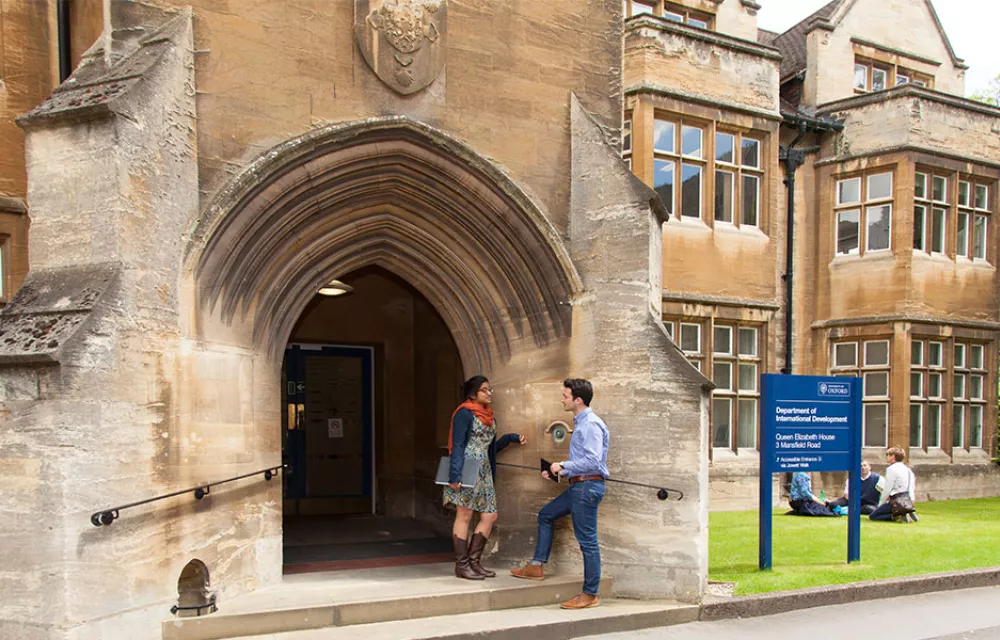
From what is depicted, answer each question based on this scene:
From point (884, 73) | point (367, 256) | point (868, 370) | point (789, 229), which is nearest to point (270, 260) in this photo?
point (367, 256)

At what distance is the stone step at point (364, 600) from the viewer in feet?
19.3

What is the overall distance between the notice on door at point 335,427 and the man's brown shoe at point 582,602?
4671 millimetres

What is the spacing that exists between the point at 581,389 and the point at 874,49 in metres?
13.6

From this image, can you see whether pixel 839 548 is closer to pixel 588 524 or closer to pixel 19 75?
pixel 588 524

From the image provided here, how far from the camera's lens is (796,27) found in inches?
723

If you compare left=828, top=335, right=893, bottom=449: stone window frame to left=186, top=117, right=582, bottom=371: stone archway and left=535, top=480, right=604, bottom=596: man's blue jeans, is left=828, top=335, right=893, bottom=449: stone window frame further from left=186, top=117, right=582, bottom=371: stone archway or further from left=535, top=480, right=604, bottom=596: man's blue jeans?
left=535, top=480, right=604, bottom=596: man's blue jeans

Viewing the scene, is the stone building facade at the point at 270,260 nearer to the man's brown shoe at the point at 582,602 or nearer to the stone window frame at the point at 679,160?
the man's brown shoe at the point at 582,602

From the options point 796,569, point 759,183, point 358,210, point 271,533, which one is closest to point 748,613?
point 796,569

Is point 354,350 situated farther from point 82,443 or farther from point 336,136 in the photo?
point 82,443

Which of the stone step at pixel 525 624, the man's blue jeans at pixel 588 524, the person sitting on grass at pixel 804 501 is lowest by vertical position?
the person sitting on grass at pixel 804 501

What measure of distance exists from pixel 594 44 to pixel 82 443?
538 centimetres

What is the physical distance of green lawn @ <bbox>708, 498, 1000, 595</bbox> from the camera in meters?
8.09

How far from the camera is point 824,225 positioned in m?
15.9

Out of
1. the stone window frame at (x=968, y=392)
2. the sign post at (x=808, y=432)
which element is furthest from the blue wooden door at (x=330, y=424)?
the stone window frame at (x=968, y=392)
